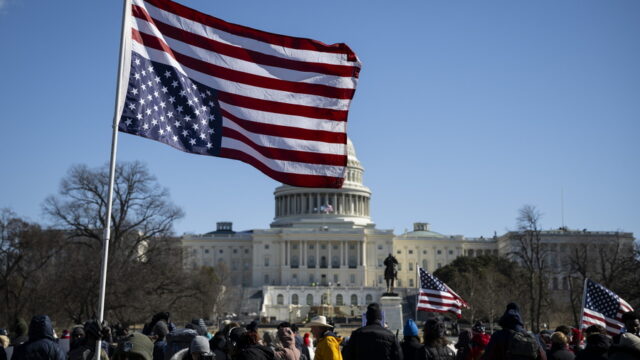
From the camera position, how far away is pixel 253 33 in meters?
13.2

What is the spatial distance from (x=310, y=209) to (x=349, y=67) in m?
128

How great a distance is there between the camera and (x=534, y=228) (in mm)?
64188

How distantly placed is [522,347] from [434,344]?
1.32m

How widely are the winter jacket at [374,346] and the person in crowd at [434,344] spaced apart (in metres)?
0.67

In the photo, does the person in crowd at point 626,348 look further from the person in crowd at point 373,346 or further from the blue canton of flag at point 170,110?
the blue canton of flag at point 170,110

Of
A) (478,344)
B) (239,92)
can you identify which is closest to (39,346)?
(239,92)

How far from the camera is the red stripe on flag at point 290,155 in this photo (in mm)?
13070

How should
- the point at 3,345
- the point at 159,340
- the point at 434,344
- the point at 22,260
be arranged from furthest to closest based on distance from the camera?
the point at 22,260 < the point at 159,340 < the point at 3,345 < the point at 434,344

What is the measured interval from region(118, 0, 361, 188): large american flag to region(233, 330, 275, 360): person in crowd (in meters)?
4.42

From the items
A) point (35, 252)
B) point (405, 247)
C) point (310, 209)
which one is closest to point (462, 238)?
point (405, 247)

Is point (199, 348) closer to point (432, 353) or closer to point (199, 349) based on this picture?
point (199, 349)

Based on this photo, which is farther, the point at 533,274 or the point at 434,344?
the point at 533,274

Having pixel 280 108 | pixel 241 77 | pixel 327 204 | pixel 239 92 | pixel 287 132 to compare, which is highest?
pixel 327 204

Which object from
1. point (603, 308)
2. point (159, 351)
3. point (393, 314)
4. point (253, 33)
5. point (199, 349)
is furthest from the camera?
point (393, 314)
